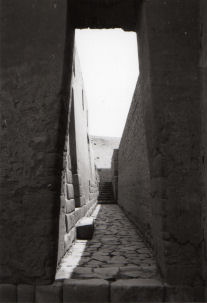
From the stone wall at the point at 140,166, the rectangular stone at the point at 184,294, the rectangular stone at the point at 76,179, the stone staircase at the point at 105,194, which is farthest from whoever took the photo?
the stone staircase at the point at 105,194

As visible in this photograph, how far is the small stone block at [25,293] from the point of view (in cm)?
255

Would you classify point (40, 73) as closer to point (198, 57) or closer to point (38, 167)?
point (38, 167)

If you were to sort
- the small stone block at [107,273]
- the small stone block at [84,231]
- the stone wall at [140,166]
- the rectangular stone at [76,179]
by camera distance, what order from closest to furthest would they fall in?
the small stone block at [107,273] → the stone wall at [140,166] → the small stone block at [84,231] → the rectangular stone at [76,179]

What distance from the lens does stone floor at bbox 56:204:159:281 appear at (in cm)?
290

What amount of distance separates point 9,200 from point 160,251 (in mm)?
1646

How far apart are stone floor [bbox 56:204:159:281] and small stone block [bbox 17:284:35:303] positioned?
29cm

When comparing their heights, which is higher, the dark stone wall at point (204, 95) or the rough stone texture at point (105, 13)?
the rough stone texture at point (105, 13)

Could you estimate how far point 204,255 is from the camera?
2.51 m

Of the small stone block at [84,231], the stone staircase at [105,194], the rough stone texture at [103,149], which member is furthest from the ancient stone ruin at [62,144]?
the rough stone texture at [103,149]

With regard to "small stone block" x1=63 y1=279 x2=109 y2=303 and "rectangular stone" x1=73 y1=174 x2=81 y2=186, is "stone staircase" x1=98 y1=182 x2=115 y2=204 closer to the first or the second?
"rectangular stone" x1=73 y1=174 x2=81 y2=186

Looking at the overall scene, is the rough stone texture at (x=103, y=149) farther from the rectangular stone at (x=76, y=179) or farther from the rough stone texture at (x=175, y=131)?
the rough stone texture at (x=175, y=131)

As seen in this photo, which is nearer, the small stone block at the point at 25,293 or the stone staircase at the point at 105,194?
the small stone block at the point at 25,293

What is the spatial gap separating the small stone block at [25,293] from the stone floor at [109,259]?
0.29 meters

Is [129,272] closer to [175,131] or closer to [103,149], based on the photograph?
[175,131]
